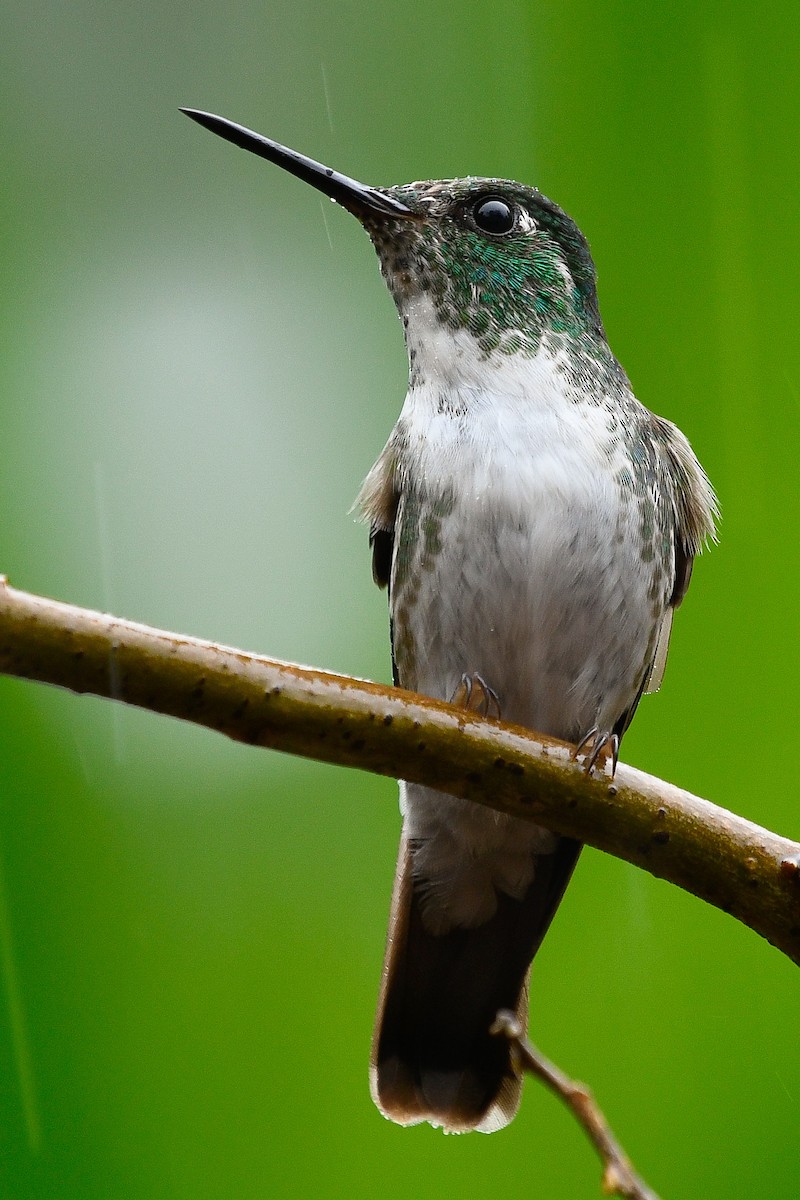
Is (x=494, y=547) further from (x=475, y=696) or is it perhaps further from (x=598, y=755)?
(x=598, y=755)

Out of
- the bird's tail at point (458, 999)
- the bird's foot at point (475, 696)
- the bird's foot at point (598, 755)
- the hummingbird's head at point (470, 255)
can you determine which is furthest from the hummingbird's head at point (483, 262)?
the bird's tail at point (458, 999)

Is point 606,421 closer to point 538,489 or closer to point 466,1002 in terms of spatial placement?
point 538,489

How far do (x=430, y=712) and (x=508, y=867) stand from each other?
4.01 feet

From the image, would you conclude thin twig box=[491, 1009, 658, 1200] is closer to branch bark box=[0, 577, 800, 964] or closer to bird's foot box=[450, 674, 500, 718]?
branch bark box=[0, 577, 800, 964]

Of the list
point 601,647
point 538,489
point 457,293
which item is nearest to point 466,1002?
point 601,647


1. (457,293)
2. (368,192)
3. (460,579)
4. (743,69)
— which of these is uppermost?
(743,69)

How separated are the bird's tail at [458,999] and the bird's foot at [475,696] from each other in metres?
0.49

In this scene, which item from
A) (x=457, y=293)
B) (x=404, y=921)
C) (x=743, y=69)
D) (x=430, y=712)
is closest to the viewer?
(x=430, y=712)

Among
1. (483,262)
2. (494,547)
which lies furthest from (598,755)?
(483,262)

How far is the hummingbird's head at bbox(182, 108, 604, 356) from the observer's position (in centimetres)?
240

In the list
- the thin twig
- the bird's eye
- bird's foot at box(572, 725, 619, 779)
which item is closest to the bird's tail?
bird's foot at box(572, 725, 619, 779)

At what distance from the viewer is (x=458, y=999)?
266cm

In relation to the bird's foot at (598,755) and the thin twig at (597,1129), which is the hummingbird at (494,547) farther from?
the thin twig at (597,1129)

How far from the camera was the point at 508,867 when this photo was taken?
8.68 feet
